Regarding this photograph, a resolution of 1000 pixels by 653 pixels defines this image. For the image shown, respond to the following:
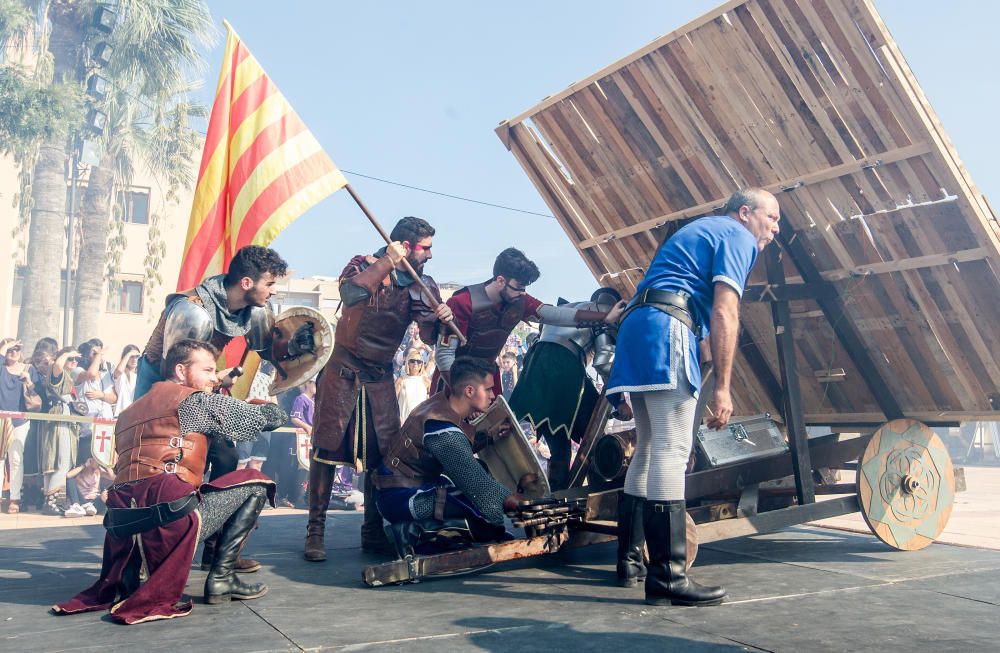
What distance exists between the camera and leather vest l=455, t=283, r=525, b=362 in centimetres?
602

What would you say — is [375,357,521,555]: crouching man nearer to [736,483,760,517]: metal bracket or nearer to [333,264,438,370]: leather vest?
[333,264,438,370]: leather vest

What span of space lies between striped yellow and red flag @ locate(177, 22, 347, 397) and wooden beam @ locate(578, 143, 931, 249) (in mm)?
1978

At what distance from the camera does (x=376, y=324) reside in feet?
18.0

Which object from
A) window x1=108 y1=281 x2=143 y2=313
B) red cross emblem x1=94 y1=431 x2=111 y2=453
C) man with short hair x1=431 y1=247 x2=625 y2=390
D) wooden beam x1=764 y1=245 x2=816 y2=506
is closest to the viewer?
wooden beam x1=764 y1=245 x2=816 y2=506

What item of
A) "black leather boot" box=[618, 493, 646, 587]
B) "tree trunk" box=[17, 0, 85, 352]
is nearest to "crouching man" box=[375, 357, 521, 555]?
"black leather boot" box=[618, 493, 646, 587]

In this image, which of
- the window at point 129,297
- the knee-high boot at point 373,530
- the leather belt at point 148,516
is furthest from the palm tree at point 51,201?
the leather belt at point 148,516

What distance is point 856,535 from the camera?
6.21 meters

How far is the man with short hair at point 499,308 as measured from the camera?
5957mm

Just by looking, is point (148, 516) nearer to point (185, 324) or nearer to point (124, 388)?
point (185, 324)

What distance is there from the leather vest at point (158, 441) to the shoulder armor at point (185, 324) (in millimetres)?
561

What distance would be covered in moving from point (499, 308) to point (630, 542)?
2.14 m

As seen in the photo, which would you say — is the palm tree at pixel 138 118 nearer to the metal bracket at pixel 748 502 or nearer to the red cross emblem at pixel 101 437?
the red cross emblem at pixel 101 437

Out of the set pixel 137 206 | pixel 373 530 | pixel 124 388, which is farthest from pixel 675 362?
pixel 137 206

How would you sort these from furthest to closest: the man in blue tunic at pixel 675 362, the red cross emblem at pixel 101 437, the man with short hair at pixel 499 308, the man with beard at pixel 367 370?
1. the red cross emblem at pixel 101 437
2. the man with short hair at pixel 499 308
3. the man with beard at pixel 367 370
4. the man in blue tunic at pixel 675 362
